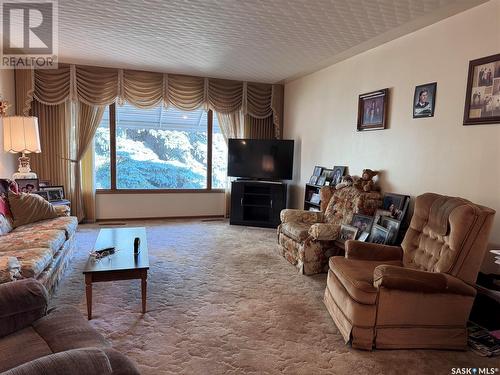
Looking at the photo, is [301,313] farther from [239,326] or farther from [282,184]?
[282,184]

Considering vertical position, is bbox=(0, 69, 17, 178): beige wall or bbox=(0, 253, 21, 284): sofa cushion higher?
bbox=(0, 69, 17, 178): beige wall

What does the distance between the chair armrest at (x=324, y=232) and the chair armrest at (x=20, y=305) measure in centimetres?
262

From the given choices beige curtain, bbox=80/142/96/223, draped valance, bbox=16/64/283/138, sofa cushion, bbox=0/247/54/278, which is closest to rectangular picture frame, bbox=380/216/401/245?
sofa cushion, bbox=0/247/54/278

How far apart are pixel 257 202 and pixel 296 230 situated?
2126 millimetres

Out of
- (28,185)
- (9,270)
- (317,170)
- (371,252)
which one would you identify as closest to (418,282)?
(371,252)

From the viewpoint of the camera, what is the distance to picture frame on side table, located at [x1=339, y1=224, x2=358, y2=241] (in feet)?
11.7

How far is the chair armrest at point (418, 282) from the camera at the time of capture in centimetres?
225

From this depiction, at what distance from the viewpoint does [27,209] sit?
3.66m

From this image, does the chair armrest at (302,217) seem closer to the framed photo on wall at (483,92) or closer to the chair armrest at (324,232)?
the chair armrest at (324,232)

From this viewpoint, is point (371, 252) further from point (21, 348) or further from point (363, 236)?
point (21, 348)

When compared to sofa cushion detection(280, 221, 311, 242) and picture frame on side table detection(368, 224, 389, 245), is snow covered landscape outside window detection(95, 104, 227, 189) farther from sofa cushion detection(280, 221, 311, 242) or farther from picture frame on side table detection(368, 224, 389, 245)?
picture frame on side table detection(368, 224, 389, 245)

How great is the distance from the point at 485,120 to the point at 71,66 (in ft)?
18.3

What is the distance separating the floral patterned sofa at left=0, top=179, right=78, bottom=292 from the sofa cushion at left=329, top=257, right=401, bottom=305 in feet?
7.32

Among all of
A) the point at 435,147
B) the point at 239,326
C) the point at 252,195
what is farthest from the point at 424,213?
the point at 252,195
